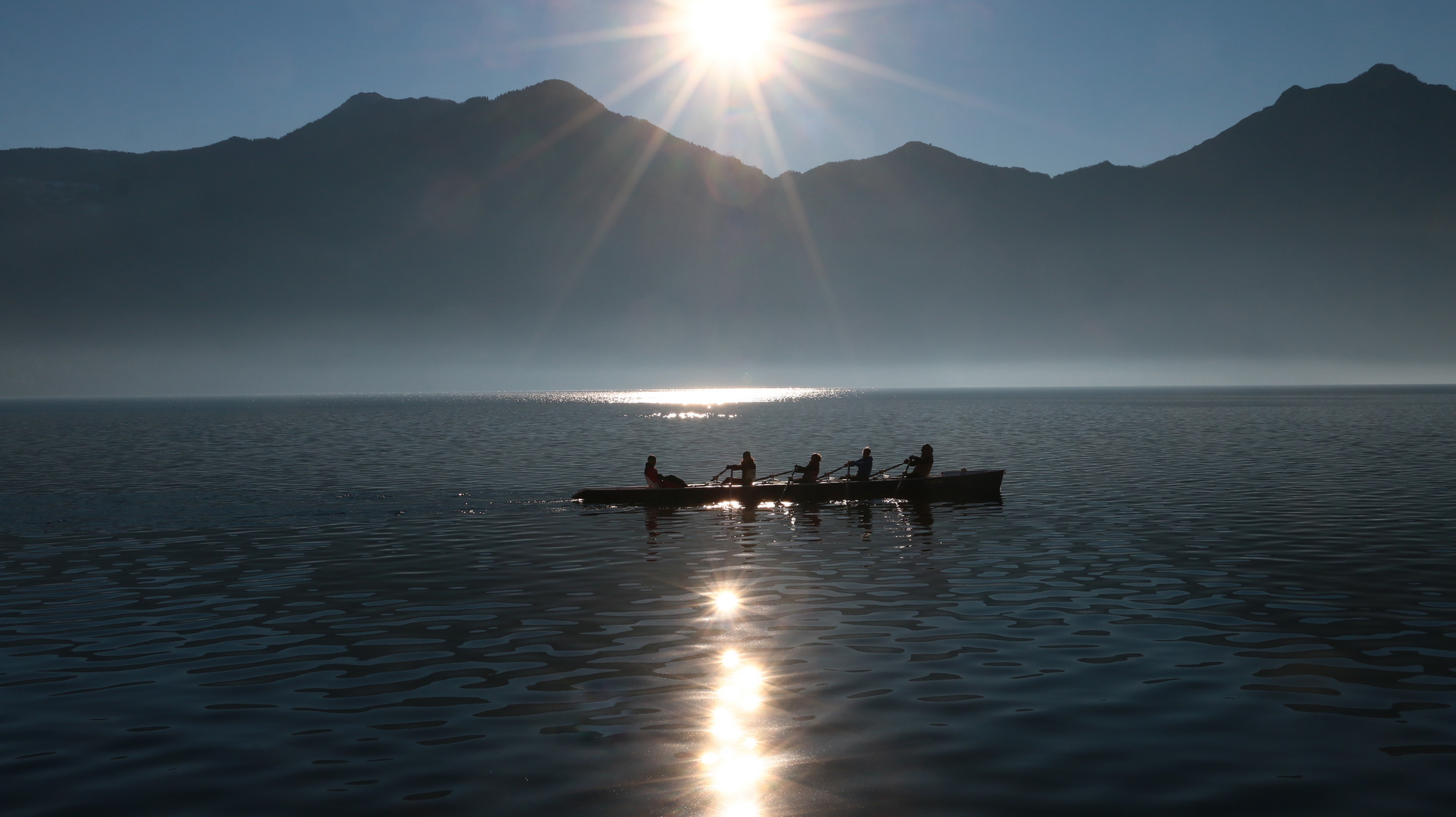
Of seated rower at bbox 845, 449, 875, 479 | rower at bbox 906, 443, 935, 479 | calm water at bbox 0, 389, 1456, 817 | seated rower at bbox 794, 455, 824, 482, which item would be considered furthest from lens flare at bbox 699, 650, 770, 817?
rower at bbox 906, 443, 935, 479

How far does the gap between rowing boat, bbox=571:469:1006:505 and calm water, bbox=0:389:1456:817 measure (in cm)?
81

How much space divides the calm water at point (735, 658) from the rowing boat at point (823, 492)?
81cm

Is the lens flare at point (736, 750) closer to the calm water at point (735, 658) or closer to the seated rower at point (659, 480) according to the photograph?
the calm water at point (735, 658)

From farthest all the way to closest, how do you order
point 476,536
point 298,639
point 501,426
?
point 501,426 < point 476,536 < point 298,639

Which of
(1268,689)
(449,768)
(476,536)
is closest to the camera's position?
(449,768)

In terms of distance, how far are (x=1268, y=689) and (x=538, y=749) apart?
10.2 metres

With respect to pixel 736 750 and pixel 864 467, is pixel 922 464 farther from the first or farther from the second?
pixel 736 750

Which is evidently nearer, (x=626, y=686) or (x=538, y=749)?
(x=538, y=749)

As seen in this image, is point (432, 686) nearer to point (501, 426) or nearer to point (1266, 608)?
point (1266, 608)

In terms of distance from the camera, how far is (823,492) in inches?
1474

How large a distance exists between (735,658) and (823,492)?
2264 centimetres

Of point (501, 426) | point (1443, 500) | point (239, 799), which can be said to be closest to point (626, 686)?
point (239, 799)

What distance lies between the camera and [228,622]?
18.1 metres

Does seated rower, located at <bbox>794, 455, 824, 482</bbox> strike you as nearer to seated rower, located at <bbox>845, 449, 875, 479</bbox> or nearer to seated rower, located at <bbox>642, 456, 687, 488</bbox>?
seated rower, located at <bbox>845, 449, 875, 479</bbox>
